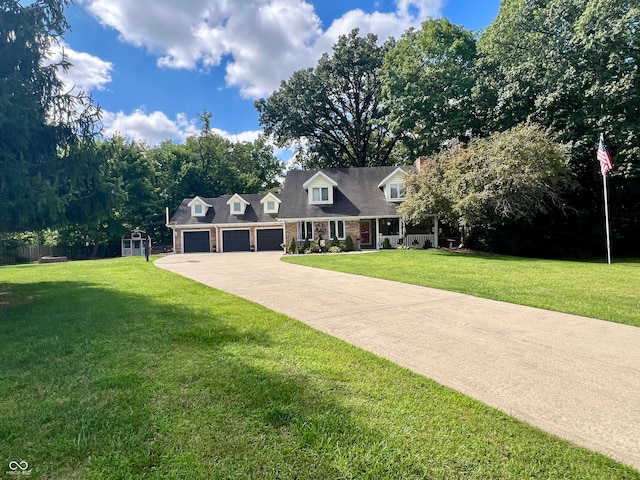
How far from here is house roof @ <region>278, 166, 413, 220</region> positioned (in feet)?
78.5

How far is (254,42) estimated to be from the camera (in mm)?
16828

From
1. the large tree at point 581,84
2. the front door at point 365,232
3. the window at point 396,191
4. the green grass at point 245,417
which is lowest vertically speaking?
the green grass at point 245,417

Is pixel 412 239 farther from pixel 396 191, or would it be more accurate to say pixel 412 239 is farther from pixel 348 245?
pixel 348 245

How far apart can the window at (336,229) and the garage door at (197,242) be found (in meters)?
11.3

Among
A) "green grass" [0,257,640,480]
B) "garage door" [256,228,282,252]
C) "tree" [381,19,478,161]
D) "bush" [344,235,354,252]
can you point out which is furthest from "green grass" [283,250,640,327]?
"tree" [381,19,478,161]

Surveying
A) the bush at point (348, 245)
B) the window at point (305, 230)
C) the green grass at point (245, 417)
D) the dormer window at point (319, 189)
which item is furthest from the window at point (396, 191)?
the green grass at point (245, 417)

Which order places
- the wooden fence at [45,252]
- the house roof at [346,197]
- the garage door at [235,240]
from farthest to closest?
the wooden fence at [45,252], the garage door at [235,240], the house roof at [346,197]

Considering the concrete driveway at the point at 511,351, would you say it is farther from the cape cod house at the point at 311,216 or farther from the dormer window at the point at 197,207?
the dormer window at the point at 197,207

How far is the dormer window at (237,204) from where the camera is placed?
29.3 metres

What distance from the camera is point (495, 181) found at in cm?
1730

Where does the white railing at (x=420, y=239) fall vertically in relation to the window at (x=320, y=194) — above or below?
below

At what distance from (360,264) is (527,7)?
19070 millimetres

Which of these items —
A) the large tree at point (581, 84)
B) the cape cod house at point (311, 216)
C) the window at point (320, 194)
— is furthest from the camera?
the window at point (320, 194)

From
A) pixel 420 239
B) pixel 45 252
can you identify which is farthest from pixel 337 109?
pixel 45 252
